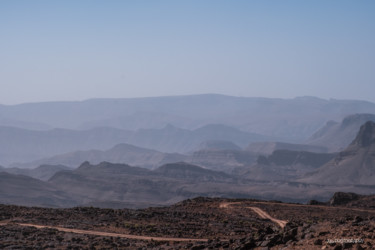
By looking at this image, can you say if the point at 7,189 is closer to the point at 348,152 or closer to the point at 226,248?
the point at 348,152

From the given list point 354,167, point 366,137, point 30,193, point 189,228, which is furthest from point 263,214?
point 366,137

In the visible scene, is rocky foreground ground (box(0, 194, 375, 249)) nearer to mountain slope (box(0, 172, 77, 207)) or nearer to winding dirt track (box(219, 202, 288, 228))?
winding dirt track (box(219, 202, 288, 228))

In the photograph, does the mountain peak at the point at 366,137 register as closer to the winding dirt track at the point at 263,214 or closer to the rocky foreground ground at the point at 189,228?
the rocky foreground ground at the point at 189,228

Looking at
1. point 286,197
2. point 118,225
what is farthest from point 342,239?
point 286,197

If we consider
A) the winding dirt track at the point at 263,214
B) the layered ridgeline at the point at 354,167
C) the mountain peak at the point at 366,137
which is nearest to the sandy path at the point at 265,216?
the winding dirt track at the point at 263,214

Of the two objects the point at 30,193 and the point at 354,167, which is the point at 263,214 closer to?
the point at 30,193

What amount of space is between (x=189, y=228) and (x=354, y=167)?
15083 centimetres

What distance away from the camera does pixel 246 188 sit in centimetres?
15700

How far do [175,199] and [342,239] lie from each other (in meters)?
133

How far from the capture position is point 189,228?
83.3 ft

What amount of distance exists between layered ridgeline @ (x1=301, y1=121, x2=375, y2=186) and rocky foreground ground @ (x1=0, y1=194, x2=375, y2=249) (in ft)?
431

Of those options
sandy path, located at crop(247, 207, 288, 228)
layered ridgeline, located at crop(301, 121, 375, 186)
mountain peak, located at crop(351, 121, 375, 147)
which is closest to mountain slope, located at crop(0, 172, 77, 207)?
layered ridgeline, located at crop(301, 121, 375, 186)

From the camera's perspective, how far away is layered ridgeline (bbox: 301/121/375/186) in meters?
164

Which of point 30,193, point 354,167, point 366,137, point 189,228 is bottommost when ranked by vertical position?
point 30,193
